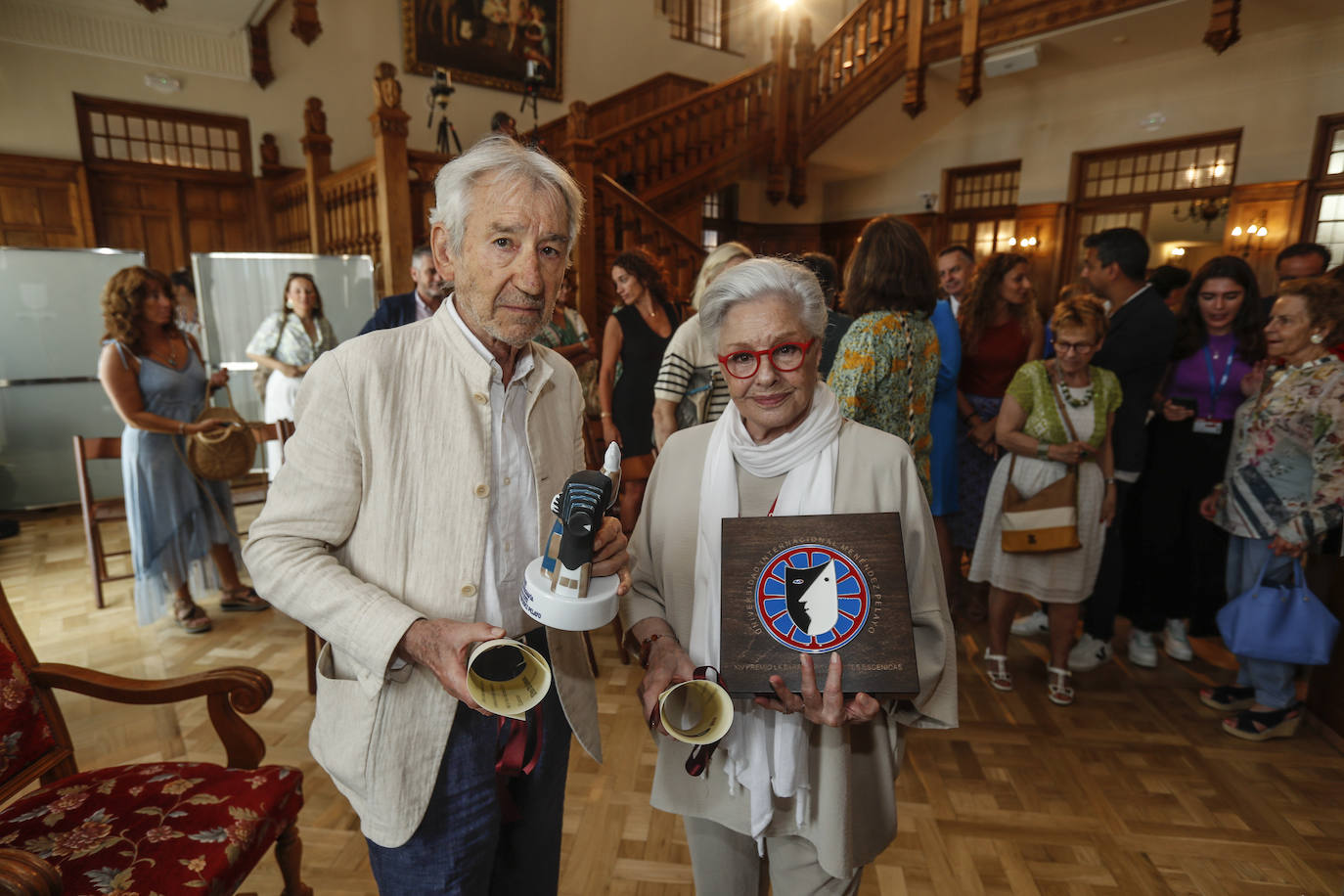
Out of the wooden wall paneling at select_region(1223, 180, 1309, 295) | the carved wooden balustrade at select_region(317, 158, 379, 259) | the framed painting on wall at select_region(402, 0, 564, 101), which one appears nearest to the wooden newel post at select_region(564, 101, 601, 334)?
the carved wooden balustrade at select_region(317, 158, 379, 259)

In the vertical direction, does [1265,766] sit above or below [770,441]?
below

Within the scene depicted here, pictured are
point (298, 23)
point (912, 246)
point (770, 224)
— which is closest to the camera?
point (912, 246)

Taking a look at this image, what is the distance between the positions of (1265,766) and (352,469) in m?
3.17

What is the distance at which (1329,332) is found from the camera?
237 cm

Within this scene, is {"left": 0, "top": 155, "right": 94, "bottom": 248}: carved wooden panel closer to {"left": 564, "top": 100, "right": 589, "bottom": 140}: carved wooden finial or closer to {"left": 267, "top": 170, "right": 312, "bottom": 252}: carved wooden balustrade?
{"left": 267, "top": 170, "right": 312, "bottom": 252}: carved wooden balustrade

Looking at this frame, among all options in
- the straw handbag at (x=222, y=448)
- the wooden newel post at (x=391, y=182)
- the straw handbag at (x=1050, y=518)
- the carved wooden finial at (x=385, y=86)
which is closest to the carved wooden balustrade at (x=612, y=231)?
the wooden newel post at (x=391, y=182)

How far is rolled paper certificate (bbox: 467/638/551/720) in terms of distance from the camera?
0.83 meters

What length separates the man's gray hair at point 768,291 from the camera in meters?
1.14

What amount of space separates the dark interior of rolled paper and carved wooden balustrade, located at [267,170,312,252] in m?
6.86

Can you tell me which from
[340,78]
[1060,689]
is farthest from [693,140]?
[1060,689]

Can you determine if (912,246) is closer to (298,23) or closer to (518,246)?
(518,246)

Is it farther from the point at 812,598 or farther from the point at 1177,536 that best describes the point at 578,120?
the point at 812,598

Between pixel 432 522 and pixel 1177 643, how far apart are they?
3603 millimetres

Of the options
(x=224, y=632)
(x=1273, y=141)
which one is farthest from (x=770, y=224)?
(x=224, y=632)
